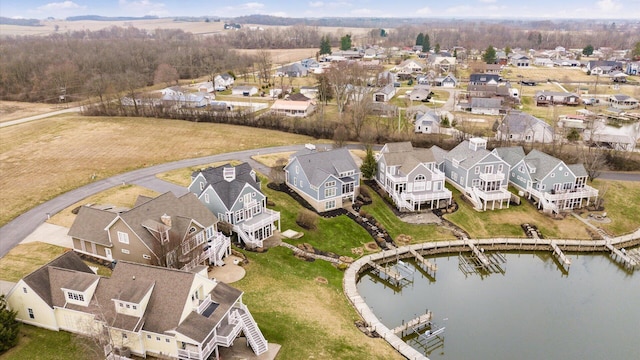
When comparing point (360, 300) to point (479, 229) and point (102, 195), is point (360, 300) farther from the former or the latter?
point (102, 195)

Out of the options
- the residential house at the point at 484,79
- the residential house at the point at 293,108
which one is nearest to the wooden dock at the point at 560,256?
the residential house at the point at 293,108

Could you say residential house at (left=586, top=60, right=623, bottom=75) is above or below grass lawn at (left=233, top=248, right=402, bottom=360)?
above

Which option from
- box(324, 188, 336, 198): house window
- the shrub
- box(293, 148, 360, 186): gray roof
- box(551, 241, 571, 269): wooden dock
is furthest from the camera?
box(293, 148, 360, 186): gray roof

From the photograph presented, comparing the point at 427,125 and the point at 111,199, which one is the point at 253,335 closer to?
the point at 111,199

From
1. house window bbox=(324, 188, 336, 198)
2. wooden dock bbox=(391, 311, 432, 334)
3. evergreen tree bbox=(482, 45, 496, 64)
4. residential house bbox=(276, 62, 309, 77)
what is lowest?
wooden dock bbox=(391, 311, 432, 334)

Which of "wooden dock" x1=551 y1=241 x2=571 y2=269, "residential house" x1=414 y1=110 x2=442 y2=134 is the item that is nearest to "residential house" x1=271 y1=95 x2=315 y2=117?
"residential house" x1=414 y1=110 x2=442 y2=134

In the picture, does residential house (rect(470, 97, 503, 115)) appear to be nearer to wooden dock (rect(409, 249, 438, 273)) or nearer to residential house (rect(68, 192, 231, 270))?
wooden dock (rect(409, 249, 438, 273))

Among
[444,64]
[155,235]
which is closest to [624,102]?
[444,64]
